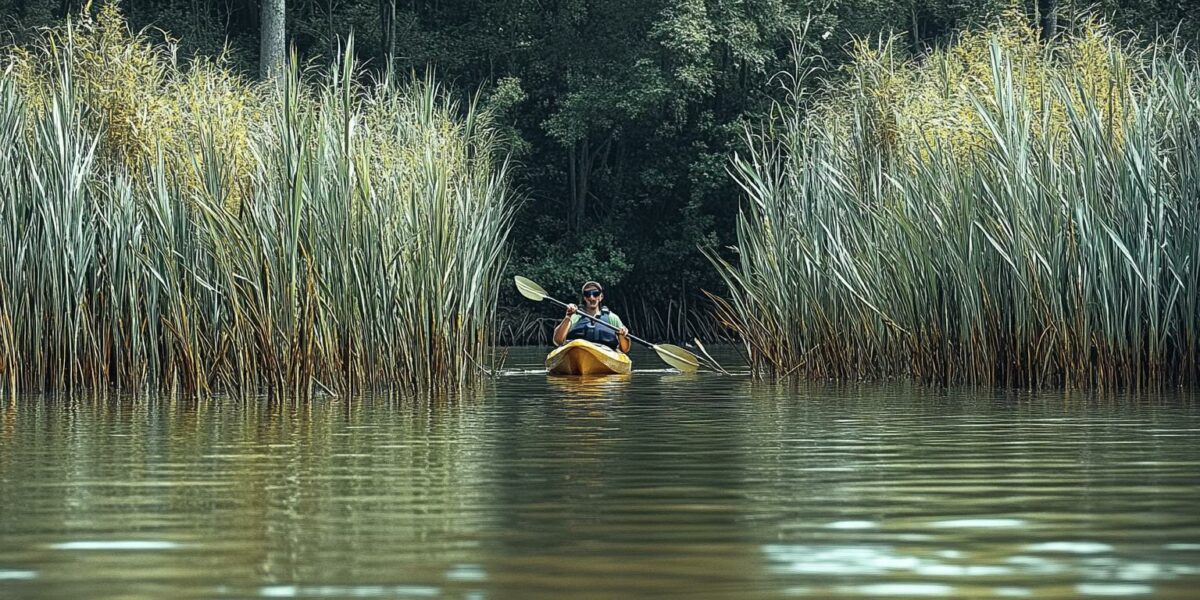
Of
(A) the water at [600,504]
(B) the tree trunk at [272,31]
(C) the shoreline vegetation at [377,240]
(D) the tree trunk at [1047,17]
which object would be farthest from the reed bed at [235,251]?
(D) the tree trunk at [1047,17]

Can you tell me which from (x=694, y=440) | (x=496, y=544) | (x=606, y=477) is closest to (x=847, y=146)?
(x=694, y=440)

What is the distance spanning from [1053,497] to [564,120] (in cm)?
3104

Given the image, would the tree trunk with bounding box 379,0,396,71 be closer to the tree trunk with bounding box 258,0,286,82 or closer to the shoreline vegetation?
the tree trunk with bounding box 258,0,286,82

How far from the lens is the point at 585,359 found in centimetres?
1805

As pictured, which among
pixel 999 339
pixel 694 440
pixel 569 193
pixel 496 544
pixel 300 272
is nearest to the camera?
pixel 496 544

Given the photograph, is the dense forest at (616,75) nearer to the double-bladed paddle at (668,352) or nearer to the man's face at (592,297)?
the man's face at (592,297)

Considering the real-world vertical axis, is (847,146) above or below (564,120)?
below

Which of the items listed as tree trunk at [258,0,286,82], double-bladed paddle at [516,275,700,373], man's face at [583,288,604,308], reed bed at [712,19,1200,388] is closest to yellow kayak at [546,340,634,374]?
double-bladed paddle at [516,275,700,373]

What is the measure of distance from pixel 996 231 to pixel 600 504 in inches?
293

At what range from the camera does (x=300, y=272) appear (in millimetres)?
11289

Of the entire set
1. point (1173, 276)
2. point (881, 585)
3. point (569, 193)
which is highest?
point (569, 193)

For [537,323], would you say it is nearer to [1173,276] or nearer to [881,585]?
[1173,276]

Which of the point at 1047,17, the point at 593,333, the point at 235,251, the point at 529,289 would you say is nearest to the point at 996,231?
the point at 235,251

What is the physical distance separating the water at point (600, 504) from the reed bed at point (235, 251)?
4.42ft
